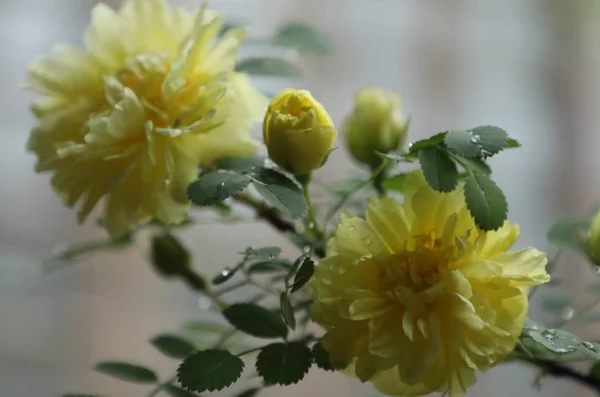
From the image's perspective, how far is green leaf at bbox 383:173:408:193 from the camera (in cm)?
48

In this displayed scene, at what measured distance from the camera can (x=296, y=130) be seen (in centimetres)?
42

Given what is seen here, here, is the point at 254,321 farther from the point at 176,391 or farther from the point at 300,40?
the point at 300,40

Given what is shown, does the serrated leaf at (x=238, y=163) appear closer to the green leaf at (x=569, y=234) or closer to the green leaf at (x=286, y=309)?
the green leaf at (x=286, y=309)

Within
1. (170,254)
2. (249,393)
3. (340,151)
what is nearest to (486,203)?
(249,393)

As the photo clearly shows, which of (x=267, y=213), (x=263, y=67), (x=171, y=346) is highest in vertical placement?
(x=263, y=67)

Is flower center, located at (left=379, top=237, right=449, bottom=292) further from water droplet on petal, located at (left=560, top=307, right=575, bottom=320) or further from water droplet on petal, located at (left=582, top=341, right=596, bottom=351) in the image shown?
water droplet on petal, located at (left=560, top=307, right=575, bottom=320)

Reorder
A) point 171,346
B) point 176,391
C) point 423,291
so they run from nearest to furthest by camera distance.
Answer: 1. point 423,291
2. point 176,391
3. point 171,346

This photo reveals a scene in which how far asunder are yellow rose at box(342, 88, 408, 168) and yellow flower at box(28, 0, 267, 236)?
10 cm

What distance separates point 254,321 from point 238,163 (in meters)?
0.12

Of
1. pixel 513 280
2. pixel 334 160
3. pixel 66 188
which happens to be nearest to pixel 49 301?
pixel 334 160

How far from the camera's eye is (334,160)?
1.08m

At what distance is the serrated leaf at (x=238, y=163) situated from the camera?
1.60 ft

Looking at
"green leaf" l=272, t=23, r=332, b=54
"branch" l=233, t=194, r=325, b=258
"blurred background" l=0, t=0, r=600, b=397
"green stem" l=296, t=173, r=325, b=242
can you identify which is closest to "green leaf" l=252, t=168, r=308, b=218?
"green stem" l=296, t=173, r=325, b=242

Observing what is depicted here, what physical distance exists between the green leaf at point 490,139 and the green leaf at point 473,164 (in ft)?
0.04
